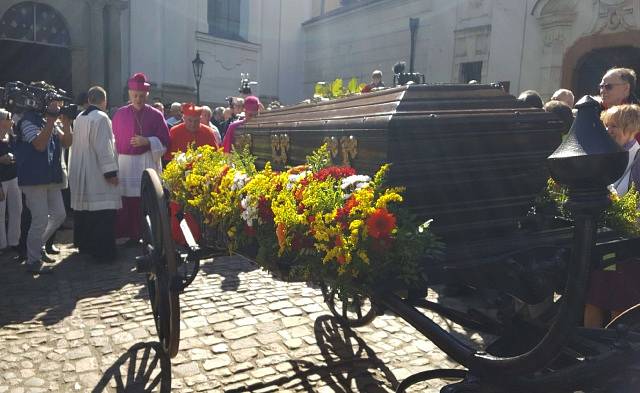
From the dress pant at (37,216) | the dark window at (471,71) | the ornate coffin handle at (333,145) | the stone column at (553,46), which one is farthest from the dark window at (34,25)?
the ornate coffin handle at (333,145)

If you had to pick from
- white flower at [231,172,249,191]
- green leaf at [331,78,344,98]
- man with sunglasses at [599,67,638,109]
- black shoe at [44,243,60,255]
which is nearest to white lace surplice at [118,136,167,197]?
black shoe at [44,243,60,255]

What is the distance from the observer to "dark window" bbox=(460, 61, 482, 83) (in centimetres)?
1486

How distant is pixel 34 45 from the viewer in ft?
50.9

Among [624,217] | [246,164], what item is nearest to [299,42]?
[246,164]

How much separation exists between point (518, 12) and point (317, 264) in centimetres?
1312

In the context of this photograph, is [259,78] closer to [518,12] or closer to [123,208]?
[518,12]

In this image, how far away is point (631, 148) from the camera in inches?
129

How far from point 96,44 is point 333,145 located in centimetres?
1545

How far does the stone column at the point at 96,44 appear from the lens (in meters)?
16.0

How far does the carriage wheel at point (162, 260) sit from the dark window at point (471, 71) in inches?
512

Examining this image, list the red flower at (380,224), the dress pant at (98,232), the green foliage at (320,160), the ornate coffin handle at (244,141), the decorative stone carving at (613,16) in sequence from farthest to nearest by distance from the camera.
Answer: the decorative stone carving at (613,16), the dress pant at (98,232), the ornate coffin handle at (244,141), the green foliage at (320,160), the red flower at (380,224)

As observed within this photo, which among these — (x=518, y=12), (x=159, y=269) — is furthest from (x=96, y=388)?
(x=518, y=12)

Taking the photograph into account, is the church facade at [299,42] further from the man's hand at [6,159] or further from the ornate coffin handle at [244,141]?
the man's hand at [6,159]

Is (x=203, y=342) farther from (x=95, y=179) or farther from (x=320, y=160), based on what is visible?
(x=95, y=179)
